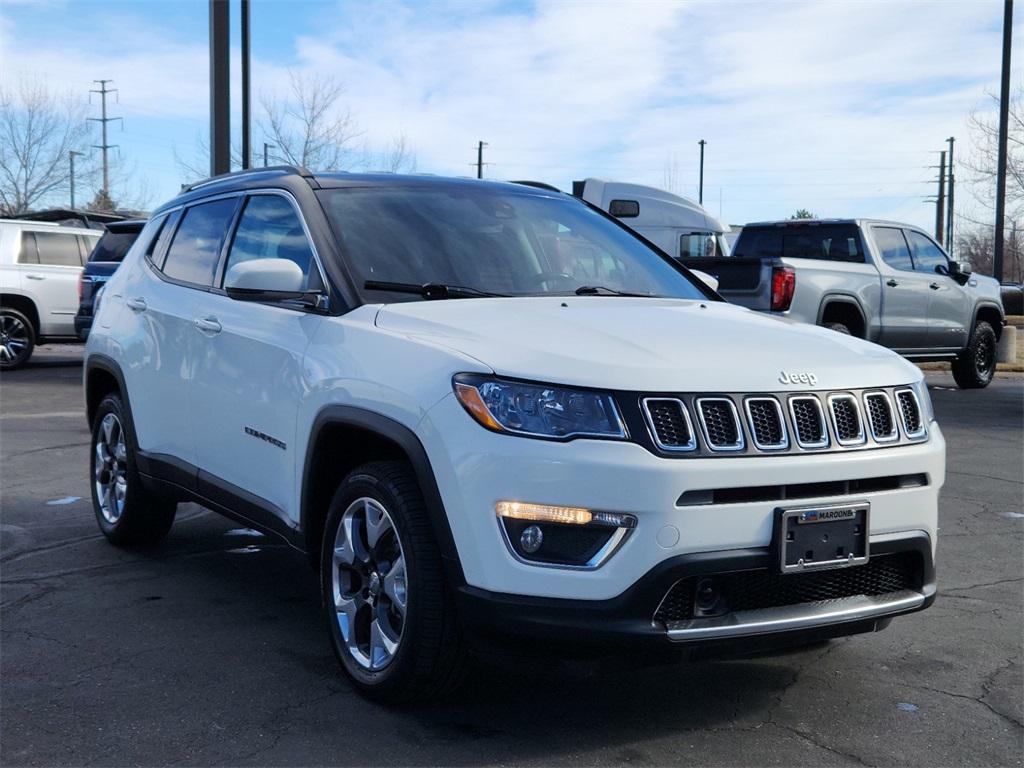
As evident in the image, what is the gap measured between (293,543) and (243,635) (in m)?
0.54

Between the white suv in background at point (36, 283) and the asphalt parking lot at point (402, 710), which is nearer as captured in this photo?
the asphalt parking lot at point (402, 710)

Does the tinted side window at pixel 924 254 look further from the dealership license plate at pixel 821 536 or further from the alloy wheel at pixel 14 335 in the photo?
the alloy wheel at pixel 14 335

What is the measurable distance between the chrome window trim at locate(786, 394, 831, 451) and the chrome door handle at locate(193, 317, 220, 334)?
2495 mm

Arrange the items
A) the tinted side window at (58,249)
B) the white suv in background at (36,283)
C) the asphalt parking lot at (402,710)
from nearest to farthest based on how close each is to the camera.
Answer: the asphalt parking lot at (402,710) < the white suv in background at (36,283) < the tinted side window at (58,249)

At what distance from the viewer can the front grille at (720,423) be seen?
3.22 meters

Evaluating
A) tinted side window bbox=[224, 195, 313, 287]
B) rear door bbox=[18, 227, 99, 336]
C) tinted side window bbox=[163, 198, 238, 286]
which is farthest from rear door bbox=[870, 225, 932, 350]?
rear door bbox=[18, 227, 99, 336]

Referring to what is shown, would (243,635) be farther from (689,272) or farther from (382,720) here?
(689,272)

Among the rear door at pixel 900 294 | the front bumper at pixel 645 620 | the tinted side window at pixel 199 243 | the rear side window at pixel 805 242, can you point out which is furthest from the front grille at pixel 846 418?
the rear door at pixel 900 294

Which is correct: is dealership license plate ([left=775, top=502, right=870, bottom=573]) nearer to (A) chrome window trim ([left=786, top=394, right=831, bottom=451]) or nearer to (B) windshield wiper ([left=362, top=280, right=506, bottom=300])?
(A) chrome window trim ([left=786, top=394, right=831, bottom=451])

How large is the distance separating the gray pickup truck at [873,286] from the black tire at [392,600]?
8.15 m

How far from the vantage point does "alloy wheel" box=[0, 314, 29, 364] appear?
16.0m

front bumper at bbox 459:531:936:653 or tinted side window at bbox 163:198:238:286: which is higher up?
tinted side window at bbox 163:198:238:286

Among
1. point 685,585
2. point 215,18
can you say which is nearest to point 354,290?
point 685,585

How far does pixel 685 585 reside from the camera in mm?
3229
